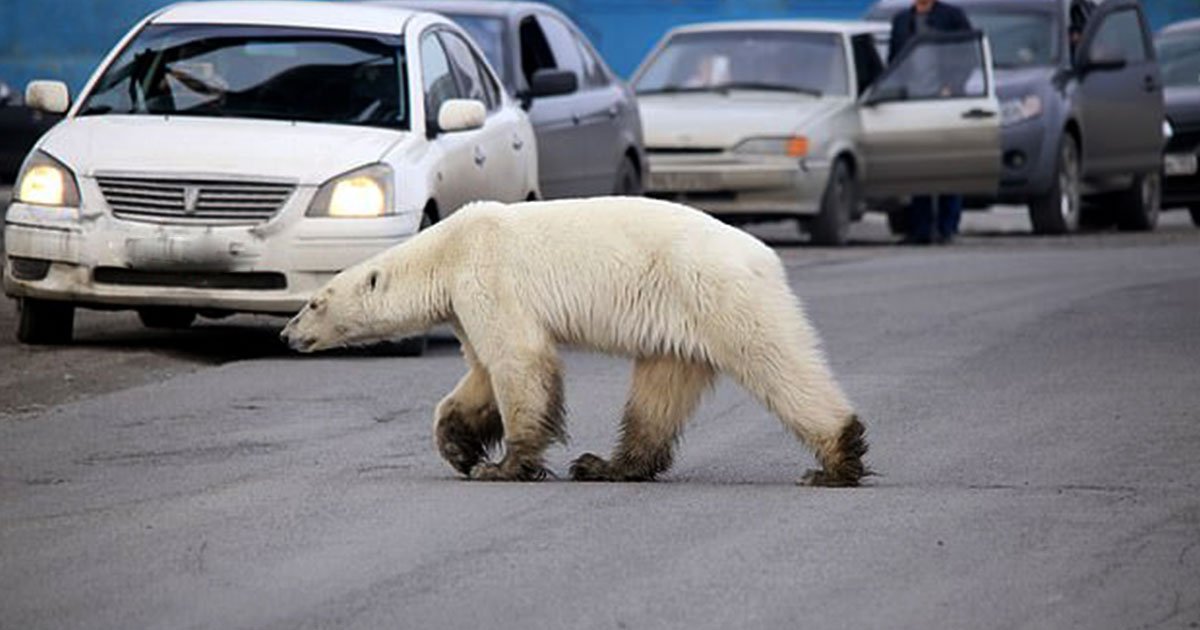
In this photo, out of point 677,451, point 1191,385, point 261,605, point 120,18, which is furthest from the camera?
point 120,18

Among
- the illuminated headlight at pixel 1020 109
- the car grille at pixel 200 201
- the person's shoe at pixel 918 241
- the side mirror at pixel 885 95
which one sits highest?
the car grille at pixel 200 201

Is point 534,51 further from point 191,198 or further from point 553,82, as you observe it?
point 191,198

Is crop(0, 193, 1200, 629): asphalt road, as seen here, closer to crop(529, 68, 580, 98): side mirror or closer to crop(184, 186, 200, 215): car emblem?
crop(184, 186, 200, 215): car emblem

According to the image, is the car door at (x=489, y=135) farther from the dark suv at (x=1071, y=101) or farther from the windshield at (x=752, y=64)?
the dark suv at (x=1071, y=101)

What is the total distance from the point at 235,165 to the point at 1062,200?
12250 millimetres

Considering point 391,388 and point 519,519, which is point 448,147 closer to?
point 391,388

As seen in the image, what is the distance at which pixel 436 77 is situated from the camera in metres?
15.0

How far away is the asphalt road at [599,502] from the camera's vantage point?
7.12m

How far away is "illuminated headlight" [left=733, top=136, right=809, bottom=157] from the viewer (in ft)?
71.7

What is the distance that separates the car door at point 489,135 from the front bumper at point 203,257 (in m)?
1.62

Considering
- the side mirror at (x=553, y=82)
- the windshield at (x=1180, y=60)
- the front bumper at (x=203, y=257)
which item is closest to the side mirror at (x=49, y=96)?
the front bumper at (x=203, y=257)

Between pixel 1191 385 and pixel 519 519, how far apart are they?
4.75 m

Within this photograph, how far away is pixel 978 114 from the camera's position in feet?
73.6

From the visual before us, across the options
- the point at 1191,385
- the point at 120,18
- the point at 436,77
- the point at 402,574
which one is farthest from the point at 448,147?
the point at 120,18
